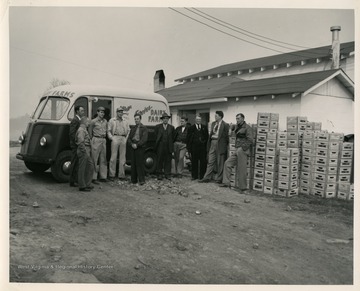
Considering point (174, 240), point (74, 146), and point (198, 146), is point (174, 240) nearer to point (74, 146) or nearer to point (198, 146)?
point (74, 146)

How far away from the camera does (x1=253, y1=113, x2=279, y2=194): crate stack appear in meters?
7.29

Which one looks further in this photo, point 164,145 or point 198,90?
point 198,90

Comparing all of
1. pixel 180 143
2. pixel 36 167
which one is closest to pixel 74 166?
pixel 36 167

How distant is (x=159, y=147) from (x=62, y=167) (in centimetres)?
243

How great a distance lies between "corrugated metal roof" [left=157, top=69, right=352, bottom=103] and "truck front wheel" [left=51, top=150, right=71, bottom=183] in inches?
194

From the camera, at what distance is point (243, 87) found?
11.8 m

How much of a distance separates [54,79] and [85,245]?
316cm

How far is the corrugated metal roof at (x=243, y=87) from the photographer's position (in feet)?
32.0

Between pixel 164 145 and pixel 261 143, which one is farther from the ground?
pixel 261 143

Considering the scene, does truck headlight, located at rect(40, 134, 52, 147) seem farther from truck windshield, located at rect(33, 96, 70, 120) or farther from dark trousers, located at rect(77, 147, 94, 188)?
dark trousers, located at rect(77, 147, 94, 188)

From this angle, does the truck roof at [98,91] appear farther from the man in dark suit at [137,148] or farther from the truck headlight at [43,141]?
the man in dark suit at [137,148]

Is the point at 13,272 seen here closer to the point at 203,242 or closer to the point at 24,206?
the point at 24,206

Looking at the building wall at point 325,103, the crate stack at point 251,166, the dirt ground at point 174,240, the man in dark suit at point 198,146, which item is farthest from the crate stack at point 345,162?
the man in dark suit at point 198,146

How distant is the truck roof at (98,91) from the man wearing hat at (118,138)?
0.70m
